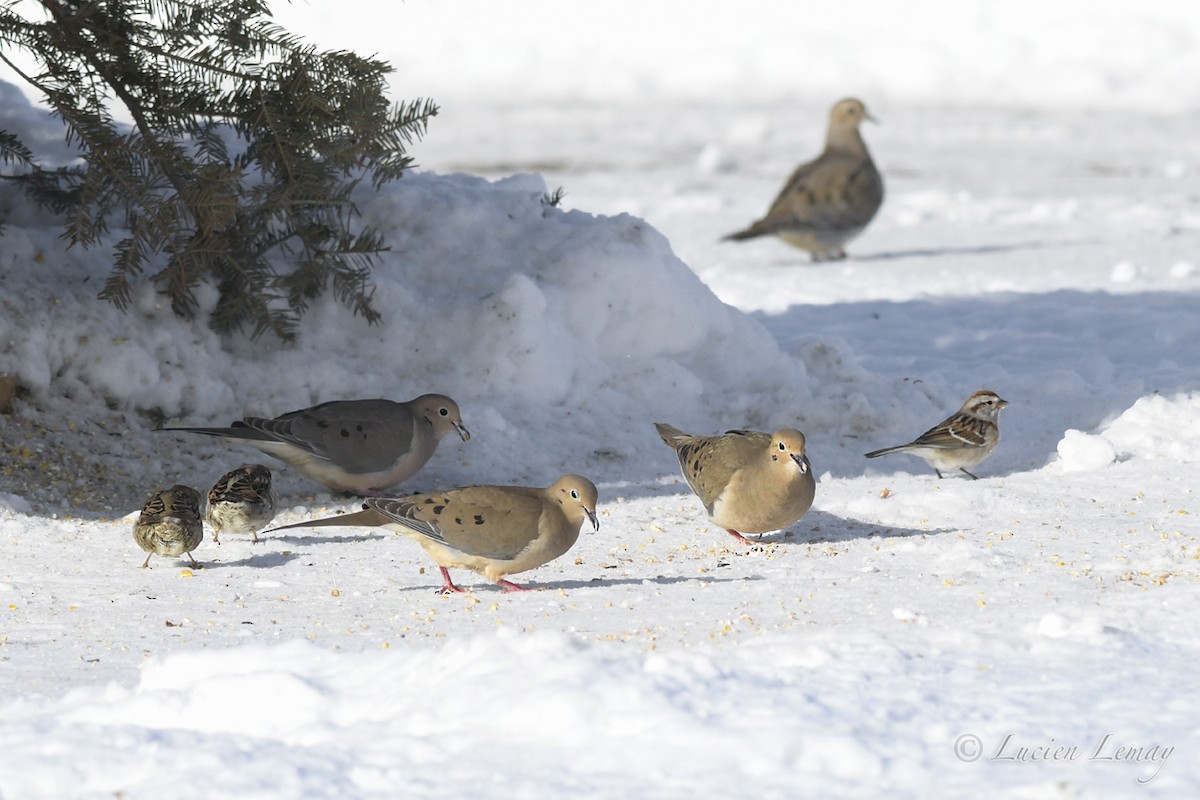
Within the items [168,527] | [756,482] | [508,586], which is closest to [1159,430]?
[756,482]

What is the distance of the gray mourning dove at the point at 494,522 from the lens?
202 inches

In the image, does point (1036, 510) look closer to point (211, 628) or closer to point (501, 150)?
point (211, 628)

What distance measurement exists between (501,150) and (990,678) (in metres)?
15.1

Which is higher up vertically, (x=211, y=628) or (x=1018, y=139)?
(x=1018, y=139)

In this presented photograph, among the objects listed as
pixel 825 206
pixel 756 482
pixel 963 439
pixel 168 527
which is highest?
pixel 825 206

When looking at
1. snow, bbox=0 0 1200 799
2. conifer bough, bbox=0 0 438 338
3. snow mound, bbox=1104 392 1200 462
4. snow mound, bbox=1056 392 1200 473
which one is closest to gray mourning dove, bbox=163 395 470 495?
snow, bbox=0 0 1200 799

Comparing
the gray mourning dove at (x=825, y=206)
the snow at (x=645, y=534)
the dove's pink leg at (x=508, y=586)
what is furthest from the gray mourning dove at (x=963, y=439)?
the gray mourning dove at (x=825, y=206)

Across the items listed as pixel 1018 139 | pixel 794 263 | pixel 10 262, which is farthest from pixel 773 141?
pixel 10 262

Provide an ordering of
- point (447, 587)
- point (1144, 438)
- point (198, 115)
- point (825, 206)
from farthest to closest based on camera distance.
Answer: point (825, 206) < point (1144, 438) < point (198, 115) < point (447, 587)

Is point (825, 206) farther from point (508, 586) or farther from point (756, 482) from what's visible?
point (508, 586)

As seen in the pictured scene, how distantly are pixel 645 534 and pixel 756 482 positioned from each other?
657 millimetres

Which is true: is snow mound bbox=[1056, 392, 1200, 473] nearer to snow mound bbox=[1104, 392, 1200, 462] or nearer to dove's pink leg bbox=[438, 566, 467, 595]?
snow mound bbox=[1104, 392, 1200, 462]

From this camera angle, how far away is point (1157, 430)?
7125mm

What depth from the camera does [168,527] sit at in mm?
5395
